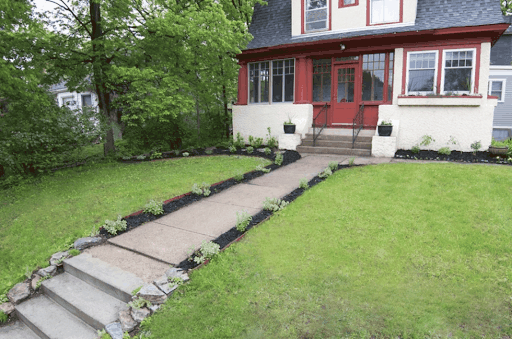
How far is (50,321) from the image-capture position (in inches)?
164

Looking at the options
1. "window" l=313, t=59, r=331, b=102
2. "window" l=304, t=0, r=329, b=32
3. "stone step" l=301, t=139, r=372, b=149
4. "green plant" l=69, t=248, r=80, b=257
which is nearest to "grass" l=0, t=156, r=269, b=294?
"green plant" l=69, t=248, r=80, b=257

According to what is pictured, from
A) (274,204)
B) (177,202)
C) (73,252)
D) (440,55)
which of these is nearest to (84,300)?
(73,252)

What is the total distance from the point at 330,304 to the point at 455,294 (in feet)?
4.69

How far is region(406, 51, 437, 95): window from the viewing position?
11.3 meters

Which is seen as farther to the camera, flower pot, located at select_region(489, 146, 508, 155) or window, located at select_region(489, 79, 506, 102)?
window, located at select_region(489, 79, 506, 102)

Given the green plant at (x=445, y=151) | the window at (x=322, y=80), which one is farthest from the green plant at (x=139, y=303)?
the window at (x=322, y=80)

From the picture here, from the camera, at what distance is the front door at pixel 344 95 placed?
1287 cm

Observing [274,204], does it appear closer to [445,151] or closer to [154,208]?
[154,208]

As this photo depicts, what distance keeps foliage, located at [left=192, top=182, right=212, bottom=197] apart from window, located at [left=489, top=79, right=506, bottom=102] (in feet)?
63.1

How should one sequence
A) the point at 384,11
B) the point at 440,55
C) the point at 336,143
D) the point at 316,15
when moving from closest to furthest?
1. the point at 440,55
2. the point at 336,143
3. the point at 384,11
4. the point at 316,15

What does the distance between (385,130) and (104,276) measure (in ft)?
30.5

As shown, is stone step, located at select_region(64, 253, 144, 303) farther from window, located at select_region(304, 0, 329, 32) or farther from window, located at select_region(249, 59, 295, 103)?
window, located at select_region(304, 0, 329, 32)

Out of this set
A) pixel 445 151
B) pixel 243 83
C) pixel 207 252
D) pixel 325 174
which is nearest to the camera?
pixel 207 252

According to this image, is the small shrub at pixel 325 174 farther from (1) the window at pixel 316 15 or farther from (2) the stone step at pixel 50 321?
(1) the window at pixel 316 15
